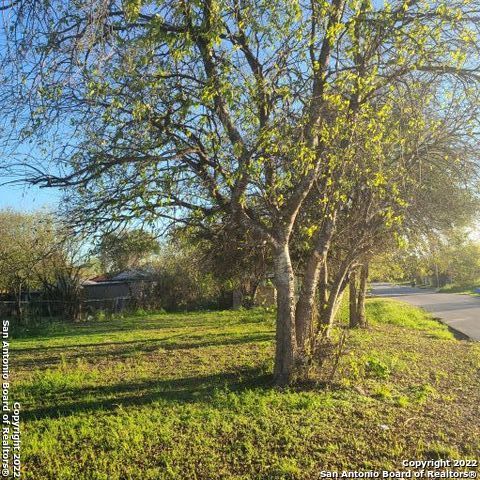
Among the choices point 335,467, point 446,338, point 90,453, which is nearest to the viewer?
point 335,467

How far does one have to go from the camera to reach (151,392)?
24.8 ft

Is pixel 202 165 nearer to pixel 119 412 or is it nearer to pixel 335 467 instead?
pixel 119 412

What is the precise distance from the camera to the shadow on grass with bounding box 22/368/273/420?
6754mm

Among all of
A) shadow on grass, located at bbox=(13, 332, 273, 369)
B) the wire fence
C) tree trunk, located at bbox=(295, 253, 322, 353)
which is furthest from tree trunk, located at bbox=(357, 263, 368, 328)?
the wire fence

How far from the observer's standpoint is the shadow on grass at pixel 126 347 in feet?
36.9

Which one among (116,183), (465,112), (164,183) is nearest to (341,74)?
(465,112)

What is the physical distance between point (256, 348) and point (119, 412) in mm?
5979

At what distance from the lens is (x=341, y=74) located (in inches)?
291

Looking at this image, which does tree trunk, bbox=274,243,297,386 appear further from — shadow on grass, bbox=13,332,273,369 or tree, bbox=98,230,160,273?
shadow on grass, bbox=13,332,273,369

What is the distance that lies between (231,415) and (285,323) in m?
1.89

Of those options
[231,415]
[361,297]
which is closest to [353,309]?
[361,297]

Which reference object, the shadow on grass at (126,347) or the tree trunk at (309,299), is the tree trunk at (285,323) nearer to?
the tree trunk at (309,299)

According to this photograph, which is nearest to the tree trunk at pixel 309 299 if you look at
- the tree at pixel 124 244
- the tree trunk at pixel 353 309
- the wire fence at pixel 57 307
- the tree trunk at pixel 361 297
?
the tree at pixel 124 244

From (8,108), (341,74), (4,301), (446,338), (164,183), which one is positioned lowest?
(446,338)
